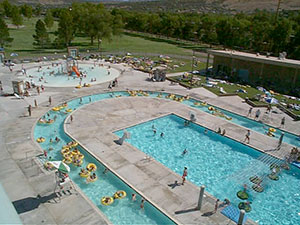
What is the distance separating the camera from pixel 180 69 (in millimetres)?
50312

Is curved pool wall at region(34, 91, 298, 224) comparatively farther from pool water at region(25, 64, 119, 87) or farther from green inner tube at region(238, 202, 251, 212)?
pool water at region(25, 64, 119, 87)

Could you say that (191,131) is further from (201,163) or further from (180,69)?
(180,69)

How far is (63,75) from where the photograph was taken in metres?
41.6

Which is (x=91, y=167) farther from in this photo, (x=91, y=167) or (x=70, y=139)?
(x=70, y=139)

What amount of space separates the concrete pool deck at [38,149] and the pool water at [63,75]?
2.72 m

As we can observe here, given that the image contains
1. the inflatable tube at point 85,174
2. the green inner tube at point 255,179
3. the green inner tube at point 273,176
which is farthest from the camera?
the green inner tube at point 273,176

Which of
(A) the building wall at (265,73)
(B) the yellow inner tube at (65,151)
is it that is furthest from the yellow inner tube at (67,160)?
(A) the building wall at (265,73)

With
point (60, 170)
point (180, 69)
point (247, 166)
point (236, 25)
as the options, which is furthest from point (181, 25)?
point (60, 170)

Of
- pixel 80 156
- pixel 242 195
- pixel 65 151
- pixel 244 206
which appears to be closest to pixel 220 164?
pixel 242 195

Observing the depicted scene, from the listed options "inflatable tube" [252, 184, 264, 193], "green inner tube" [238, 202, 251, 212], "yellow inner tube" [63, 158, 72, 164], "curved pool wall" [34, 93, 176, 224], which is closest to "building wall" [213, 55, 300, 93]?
"inflatable tube" [252, 184, 264, 193]

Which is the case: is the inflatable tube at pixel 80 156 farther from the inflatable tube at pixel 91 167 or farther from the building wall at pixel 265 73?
the building wall at pixel 265 73

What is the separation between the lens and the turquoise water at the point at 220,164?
17.2m

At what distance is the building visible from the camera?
133 feet

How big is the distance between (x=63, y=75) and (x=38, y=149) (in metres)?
23.9
